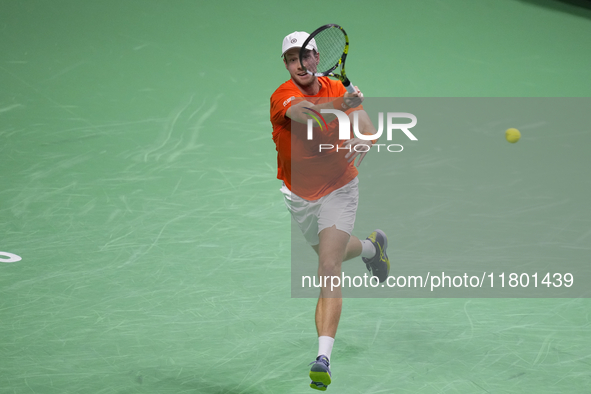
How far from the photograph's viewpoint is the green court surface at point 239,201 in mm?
4746

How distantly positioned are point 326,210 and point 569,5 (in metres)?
9.37

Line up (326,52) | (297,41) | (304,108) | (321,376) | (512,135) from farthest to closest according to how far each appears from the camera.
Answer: (512,135)
(326,52)
(297,41)
(304,108)
(321,376)

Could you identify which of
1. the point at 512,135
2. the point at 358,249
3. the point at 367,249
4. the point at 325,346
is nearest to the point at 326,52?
the point at 358,249

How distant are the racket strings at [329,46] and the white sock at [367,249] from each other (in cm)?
162

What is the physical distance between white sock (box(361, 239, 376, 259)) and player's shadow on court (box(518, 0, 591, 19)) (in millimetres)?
8267

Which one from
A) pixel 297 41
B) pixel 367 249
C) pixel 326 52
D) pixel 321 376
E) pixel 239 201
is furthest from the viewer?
pixel 239 201

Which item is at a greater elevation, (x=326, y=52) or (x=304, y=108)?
(x=326, y=52)

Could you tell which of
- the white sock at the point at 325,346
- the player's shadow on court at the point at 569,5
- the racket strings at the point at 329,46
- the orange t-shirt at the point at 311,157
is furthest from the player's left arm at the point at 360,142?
the player's shadow on court at the point at 569,5

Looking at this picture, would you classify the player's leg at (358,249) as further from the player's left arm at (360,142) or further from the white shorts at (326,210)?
the player's left arm at (360,142)

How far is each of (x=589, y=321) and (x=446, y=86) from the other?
195 inches

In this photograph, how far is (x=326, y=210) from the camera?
4668 mm

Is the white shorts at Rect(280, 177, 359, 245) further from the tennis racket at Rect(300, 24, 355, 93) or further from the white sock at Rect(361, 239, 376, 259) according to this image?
the tennis racket at Rect(300, 24, 355, 93)

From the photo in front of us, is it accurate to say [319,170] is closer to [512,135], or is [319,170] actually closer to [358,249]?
[358,249]

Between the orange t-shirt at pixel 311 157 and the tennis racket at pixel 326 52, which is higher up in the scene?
the tennis racket at pixel 326 52
